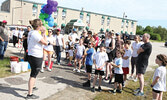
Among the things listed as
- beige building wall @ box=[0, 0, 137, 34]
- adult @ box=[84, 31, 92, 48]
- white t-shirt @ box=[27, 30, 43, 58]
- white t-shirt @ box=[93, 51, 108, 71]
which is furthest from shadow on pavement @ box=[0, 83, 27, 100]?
beige building wall @ box=[0, 0, 137, 34]

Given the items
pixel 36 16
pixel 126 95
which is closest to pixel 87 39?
pixel 126 95

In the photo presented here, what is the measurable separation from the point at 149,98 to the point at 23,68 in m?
4.90

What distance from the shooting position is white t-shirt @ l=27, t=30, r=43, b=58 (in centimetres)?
404

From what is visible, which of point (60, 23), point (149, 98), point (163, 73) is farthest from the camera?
point (60, 23)

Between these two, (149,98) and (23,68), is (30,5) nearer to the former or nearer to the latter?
(23,68)

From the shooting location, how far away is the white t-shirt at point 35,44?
4035 millimetres

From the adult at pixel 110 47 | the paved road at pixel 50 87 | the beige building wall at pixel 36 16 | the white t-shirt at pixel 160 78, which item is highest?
the beige building wall at pixel 36 16

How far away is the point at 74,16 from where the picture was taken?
1836 inches

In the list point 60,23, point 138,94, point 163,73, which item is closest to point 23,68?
point 138,94

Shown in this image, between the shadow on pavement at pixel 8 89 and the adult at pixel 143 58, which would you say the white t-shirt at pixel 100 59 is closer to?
the adult at pixel 143 58

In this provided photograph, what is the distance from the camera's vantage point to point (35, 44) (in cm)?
411

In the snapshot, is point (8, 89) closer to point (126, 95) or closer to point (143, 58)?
point (126, 95)

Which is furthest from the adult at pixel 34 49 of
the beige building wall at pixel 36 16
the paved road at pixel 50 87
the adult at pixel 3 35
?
the beige building wall at pixel 36 16

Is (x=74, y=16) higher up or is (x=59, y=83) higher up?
(x=74, y=16)
